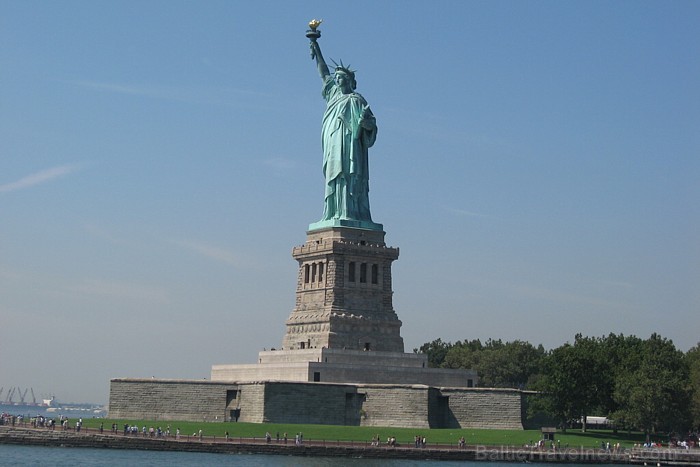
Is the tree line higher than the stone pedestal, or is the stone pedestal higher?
the stone pedestal

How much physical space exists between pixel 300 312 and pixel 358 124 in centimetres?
1337

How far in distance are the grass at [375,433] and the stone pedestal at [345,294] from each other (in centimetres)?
1014

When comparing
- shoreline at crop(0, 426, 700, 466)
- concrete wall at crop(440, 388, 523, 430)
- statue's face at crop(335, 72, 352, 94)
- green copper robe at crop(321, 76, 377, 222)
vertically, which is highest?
statue's face at crop(335, 72, 352, 94)

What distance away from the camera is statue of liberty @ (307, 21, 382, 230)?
282 ft

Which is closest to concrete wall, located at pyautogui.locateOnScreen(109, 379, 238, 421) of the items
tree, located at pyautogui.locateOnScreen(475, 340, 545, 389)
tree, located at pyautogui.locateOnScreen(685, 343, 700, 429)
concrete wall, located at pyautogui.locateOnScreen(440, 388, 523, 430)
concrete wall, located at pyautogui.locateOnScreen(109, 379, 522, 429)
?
concrete wall, located at pyautogui.locateOnScreen(109, 379, 522, 429)

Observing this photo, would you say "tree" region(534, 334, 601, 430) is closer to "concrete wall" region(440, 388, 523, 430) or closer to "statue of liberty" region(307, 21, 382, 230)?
"concrete wall" region(440, 388, 523, 430)

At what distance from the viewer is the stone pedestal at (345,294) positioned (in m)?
82.3

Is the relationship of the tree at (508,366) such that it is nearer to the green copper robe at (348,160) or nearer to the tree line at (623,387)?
the tree line at (623,387)

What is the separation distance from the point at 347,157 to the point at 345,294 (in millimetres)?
9709

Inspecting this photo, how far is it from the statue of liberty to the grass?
694 inches

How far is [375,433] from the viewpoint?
7119 centimetres

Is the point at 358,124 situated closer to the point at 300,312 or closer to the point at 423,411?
the point at 300,312

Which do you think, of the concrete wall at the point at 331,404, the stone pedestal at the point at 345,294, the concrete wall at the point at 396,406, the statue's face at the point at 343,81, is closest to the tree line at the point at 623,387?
the concrete wall at the point at 331,404

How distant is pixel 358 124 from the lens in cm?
8588
